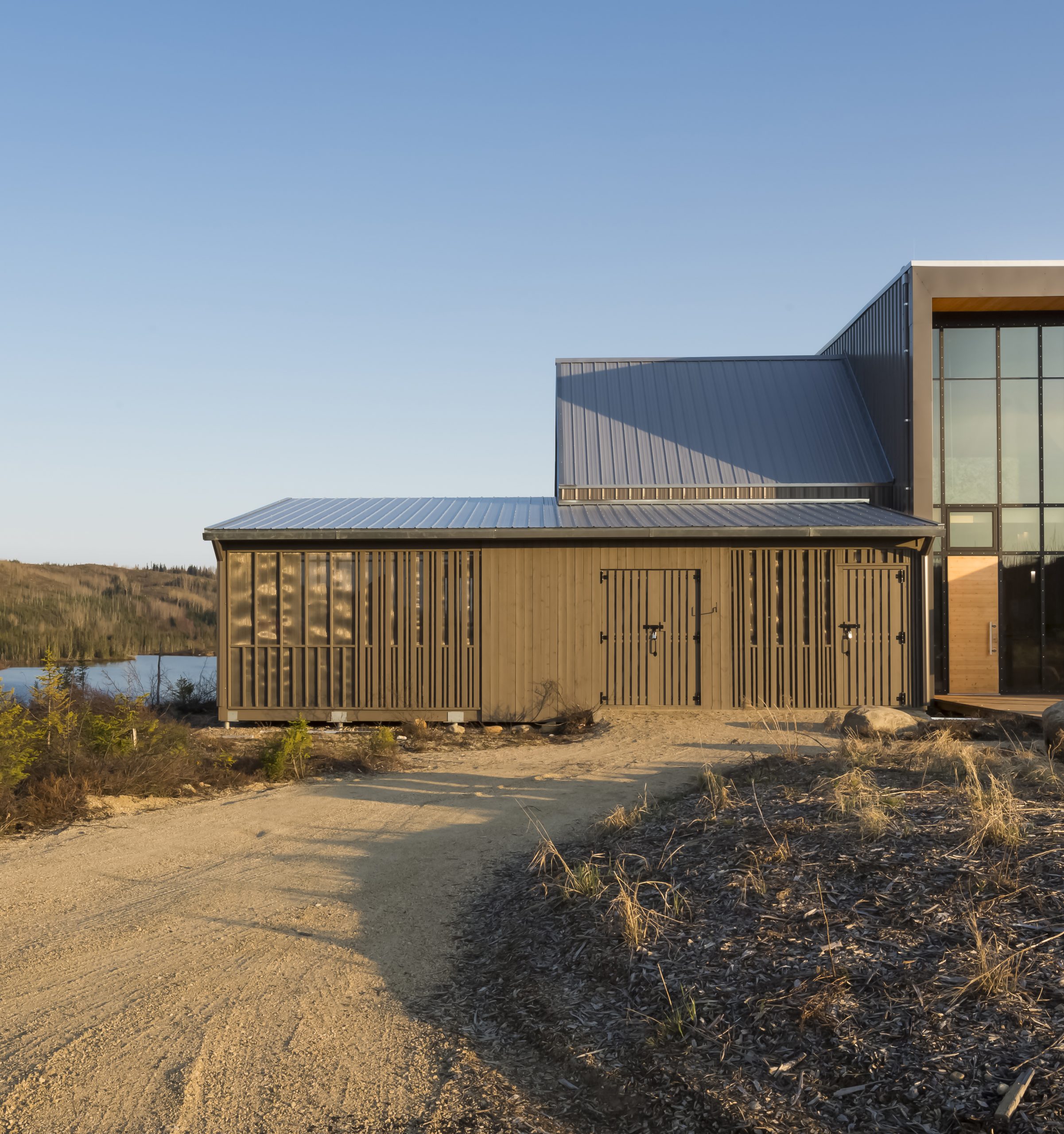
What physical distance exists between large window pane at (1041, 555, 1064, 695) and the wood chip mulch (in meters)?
11.3

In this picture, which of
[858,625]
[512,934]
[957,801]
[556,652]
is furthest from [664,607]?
[512,934]

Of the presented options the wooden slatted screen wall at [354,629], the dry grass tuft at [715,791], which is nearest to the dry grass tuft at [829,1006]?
the dry grass tuft at [715,791]

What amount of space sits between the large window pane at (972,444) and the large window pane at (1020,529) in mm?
367

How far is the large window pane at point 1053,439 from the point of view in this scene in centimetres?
1572

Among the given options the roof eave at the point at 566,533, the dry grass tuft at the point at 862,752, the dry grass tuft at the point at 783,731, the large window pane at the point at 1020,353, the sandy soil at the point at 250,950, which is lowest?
the sandy soil at the point at 250,950

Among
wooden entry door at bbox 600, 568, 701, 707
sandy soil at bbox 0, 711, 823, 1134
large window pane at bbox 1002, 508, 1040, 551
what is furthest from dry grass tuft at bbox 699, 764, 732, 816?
large window pane at bbox 1002, 508, 1040, 551

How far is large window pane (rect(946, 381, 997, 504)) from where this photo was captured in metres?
15.8

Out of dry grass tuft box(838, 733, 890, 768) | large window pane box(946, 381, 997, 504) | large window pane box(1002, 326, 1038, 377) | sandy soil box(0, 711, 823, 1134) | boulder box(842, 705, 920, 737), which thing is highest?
large window pane box(1002, 326, 1038, 377)

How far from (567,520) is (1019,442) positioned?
8312 mm

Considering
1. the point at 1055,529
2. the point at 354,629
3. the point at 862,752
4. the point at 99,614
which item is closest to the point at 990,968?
the point at 862,752

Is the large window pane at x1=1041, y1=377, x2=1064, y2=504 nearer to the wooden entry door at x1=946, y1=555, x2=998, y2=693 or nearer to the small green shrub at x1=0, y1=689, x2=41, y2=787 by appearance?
the wooden entry door at x1=946, y1=555, x2=998, y2=693

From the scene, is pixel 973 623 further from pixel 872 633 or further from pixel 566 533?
pixel 566 533

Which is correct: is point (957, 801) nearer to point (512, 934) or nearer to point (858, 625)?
point (512, 934)

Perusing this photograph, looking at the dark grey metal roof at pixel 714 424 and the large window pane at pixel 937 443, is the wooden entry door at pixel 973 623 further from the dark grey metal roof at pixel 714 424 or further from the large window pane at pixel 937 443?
the dark grey metal roof at pixel 714 424
